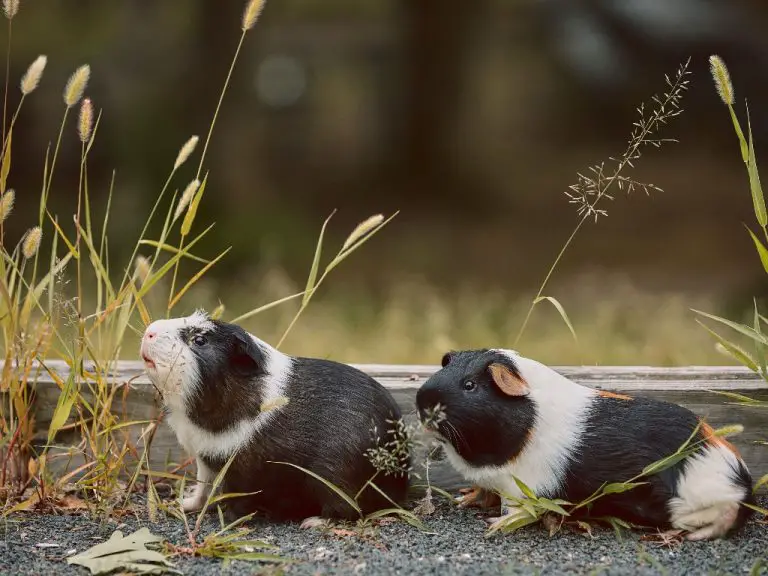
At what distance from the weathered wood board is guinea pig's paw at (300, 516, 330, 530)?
1.96 feet

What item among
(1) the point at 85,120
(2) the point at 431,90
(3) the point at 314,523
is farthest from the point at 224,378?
(2) the point at 431,90

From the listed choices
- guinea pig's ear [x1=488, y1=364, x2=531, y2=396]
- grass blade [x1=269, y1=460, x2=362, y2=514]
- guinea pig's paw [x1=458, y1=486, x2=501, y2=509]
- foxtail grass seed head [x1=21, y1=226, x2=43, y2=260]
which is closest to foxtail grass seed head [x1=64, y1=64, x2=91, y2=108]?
foxtail grass seed head [x1=21, y1=226, x2=43, y2=260]

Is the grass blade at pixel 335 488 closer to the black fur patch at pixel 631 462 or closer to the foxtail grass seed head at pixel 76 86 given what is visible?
the black fur patch at pixel 631 462

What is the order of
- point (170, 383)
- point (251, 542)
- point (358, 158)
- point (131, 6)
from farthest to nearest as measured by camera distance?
point (358, 158)
point (131, 6)
point (170, 383)
point (251, 542)

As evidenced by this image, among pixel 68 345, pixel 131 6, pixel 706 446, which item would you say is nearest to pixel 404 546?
pixel 706 446

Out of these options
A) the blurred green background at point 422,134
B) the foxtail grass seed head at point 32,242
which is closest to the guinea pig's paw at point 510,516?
the foxtail grass seed head at point 32,242

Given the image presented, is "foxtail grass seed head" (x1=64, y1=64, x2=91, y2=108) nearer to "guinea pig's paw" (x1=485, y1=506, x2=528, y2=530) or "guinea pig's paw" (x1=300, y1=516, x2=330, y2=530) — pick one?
"guinea pig's paw" (x1=300, y1=516, x2=330, y2=530)

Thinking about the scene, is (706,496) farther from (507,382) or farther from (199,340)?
(199,340)

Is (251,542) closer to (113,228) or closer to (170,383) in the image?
(170,383)

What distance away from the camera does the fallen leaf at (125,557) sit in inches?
116

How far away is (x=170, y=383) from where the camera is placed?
3.36 m

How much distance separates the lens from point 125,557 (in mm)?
3010

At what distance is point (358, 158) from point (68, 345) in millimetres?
6779

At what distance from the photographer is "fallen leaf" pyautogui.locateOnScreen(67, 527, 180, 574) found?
9.67 ft
